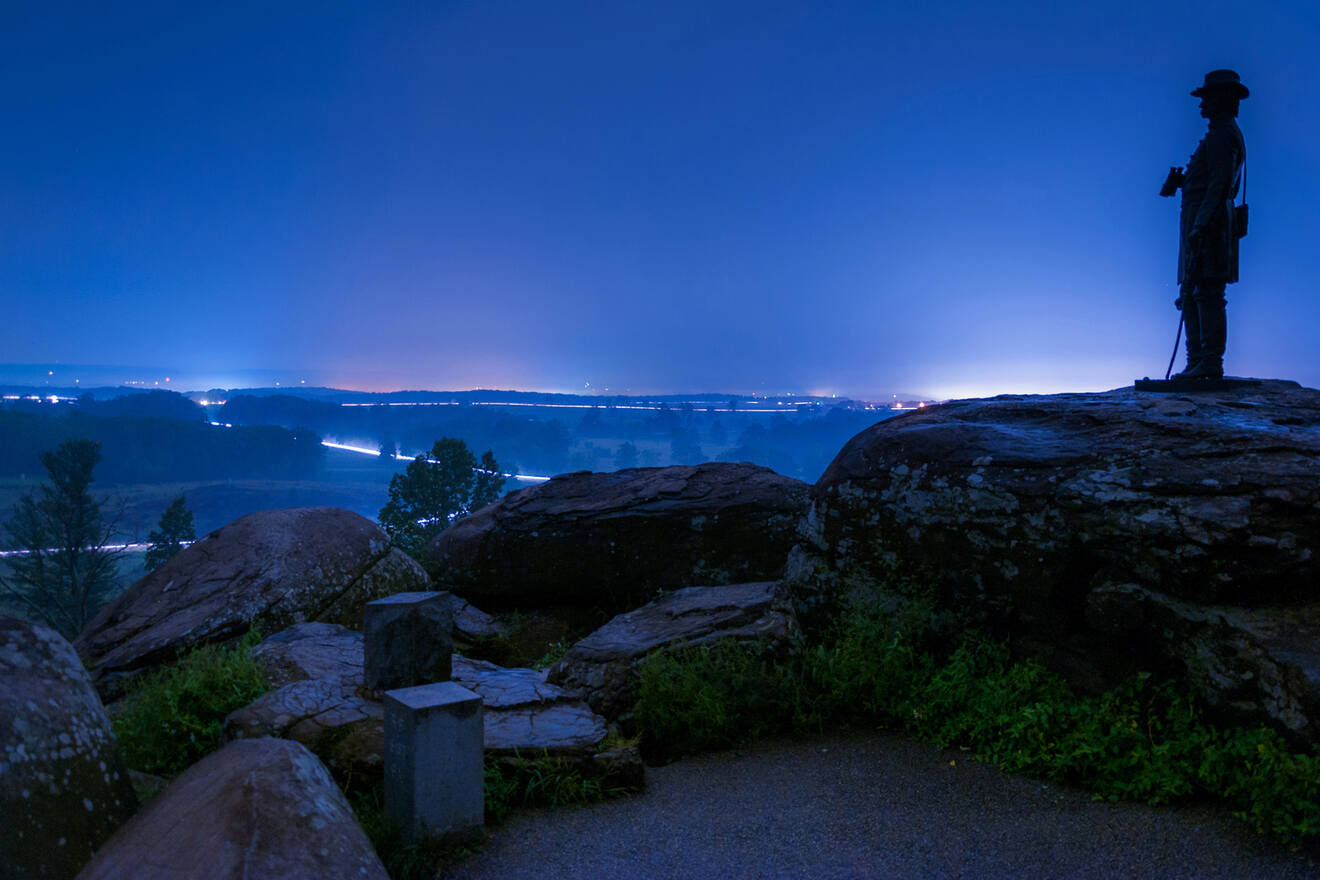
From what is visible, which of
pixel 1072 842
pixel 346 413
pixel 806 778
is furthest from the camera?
pixel 346 413

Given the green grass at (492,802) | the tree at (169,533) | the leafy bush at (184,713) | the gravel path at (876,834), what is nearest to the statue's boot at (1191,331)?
the gravel path at (876,834)

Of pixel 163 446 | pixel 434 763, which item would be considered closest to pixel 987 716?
pixel 434 763

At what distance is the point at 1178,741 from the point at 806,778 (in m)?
2.51

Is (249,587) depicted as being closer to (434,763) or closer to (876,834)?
(434,763)

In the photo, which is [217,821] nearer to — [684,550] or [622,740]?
[622,740]

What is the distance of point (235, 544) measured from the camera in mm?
9836

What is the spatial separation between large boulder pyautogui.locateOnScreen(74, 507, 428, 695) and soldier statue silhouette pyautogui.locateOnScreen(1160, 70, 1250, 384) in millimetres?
10487

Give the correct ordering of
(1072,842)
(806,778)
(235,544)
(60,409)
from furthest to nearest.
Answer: (60,409)
(235,544)
(806,778)
(1072,842)

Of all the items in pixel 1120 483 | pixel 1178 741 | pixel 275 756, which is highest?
pixel 1120 483

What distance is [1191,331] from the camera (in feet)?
32.0

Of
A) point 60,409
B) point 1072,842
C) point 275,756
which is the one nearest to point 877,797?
point 1072,842

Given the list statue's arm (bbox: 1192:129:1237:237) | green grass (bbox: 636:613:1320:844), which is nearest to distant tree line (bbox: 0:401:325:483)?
green grass (bbox: 636:613:1320:844)

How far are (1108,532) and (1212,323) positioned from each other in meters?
5.21

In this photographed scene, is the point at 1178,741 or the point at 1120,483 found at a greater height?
the point at 1120,483
